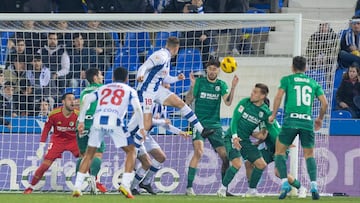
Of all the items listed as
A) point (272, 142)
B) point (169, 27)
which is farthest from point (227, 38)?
point (272, 142)

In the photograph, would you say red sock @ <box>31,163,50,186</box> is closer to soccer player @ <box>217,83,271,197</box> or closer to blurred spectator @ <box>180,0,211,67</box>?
soccer player @ <box>217,83,271,197</box>

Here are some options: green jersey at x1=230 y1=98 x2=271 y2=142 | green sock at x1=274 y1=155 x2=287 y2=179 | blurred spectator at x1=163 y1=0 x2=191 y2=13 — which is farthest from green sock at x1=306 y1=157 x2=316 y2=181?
blurred spectator at x1=163 y1=0 x2=191 y2=13

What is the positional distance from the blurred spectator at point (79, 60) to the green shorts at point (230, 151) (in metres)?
3.14

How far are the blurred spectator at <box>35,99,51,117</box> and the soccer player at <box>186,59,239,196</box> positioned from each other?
2.86 metres

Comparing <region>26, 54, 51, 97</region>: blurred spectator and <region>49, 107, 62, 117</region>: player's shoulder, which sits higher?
<region>26, 54, 51, 97</region>: blurred spectator

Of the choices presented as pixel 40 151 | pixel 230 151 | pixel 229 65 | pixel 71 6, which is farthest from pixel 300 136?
pixel 71 6

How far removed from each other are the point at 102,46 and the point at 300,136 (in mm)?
5202

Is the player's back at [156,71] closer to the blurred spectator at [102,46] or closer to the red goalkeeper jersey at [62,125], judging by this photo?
A: the red goalkeeper jersey at [62,125]

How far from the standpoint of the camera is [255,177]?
2102 centimetres

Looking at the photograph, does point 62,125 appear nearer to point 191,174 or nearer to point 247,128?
point 191,174

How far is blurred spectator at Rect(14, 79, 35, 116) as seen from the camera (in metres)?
23.1

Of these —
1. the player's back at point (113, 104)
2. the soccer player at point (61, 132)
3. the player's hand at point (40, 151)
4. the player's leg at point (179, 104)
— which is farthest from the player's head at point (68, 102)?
the player's back at point (113, 104)

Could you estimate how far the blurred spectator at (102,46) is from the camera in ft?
76.1

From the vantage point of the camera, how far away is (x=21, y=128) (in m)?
22.8
